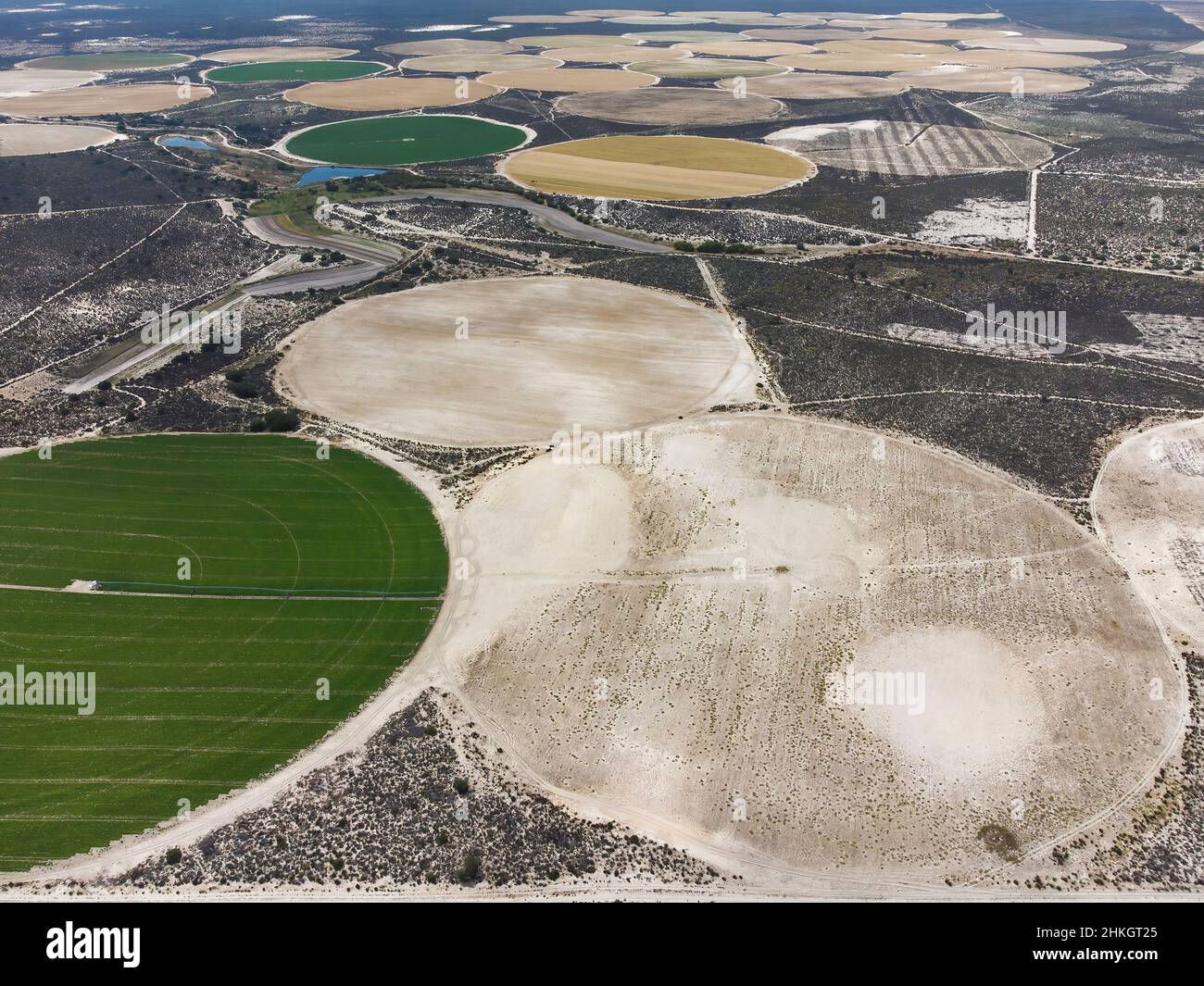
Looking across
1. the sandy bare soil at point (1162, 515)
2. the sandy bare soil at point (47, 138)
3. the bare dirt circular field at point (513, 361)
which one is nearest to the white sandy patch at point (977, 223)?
the bare dirt circular field at point (513, 361)

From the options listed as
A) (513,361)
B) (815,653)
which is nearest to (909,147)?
(513,361)

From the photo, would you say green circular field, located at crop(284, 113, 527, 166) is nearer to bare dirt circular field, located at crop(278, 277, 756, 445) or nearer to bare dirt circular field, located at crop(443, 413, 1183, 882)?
bare dirt circular field, located at crop(278, 277, 756, 445)

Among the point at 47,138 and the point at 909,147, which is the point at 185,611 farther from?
the point at 47,138

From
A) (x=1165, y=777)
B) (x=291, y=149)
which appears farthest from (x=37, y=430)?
(x=291, y=149)

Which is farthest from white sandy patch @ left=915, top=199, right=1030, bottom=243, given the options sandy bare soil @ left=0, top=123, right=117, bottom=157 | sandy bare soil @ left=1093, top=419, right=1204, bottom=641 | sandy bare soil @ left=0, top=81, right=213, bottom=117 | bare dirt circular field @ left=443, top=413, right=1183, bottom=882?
sandy bare soil @ left=0, top=81, right=213, bottom=117

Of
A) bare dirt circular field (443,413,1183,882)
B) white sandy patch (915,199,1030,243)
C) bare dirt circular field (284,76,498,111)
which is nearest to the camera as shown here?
bare dirt circular field (443,413,1183,882)

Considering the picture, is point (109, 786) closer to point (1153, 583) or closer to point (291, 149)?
point (1153, 583)
